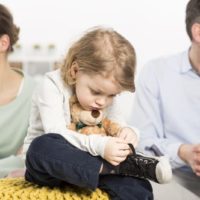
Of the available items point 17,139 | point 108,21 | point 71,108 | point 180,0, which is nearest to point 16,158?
point 17,139

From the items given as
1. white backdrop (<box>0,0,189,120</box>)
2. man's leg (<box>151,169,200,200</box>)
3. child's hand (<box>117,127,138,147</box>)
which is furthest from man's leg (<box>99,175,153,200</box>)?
white backdrop (<box>0,0,189,120</box>)

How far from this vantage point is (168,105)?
61.6 inches

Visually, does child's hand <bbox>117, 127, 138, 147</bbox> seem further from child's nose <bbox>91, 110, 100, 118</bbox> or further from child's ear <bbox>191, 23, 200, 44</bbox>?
child's ear <bbox>191, 23, 200, 44</bbox>

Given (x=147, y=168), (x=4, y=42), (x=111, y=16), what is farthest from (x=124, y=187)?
(x=111, y=16)

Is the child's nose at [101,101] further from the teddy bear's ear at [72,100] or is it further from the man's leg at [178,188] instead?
the man's leg at [178,188]

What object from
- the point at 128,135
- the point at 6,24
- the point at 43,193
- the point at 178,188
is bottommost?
the point at 178,188

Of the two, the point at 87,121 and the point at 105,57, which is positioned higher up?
the point at 105,57

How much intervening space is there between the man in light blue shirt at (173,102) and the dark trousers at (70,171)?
0.42 metres

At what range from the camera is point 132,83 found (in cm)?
120

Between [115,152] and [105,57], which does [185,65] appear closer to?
[105,57]

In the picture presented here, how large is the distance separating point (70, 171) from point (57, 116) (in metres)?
0.20

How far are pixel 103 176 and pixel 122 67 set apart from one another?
0.96 feet

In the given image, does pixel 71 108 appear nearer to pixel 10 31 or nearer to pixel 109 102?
pixel 109 102

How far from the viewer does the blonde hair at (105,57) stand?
1149 millimetres
